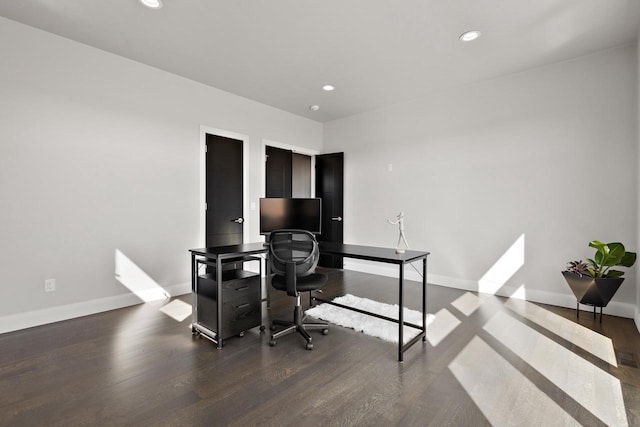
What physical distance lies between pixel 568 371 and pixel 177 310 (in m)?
3.66

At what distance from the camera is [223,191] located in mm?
4750

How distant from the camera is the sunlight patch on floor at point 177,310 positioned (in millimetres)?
3352

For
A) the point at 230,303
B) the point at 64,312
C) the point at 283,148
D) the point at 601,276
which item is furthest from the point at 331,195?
the point at 64,312

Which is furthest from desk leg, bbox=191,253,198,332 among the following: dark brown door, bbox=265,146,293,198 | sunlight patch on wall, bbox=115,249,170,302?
dark brown door, bbox=265,146,293,198

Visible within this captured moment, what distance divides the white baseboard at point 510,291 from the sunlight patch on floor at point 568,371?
1.02 meters

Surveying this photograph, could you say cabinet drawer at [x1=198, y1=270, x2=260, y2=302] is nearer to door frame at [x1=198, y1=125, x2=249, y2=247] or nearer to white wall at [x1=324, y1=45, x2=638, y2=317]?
door frame at [x1=198, y1=125, x2=249, y2=247]

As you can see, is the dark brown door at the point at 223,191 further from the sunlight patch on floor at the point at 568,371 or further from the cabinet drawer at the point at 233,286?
the sunlight patch on floor at the point at 568,371

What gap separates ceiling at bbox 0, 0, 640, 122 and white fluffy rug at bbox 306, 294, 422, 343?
287 cm

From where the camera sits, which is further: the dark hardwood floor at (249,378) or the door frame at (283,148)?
the door frame at (283,148)

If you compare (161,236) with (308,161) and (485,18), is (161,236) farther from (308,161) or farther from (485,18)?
(485,18)

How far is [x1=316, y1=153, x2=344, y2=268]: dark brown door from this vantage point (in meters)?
6.00

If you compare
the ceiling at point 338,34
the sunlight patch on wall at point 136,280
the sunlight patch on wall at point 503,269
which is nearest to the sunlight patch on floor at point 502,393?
the sunlight patch on wall at point 503,269

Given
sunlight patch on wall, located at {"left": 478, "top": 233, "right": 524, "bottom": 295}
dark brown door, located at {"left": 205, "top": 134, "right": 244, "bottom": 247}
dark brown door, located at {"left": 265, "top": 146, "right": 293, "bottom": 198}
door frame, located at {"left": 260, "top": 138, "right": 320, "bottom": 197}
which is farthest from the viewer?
dark brown door, located at {"left": 265, "top": 146, "right": 293, "bottom": 198}

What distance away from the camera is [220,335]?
8.43 ft
